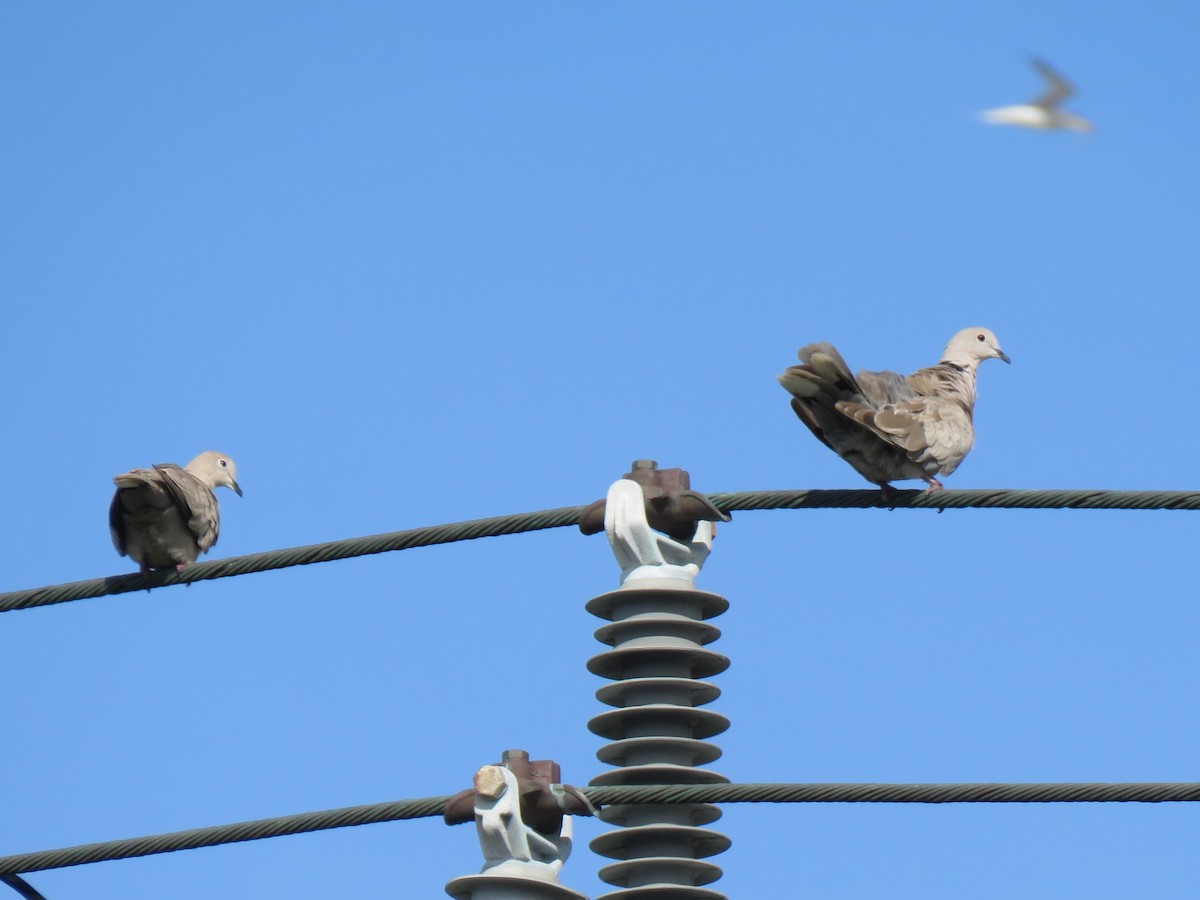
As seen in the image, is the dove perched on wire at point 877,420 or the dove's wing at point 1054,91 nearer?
the dove perched on wire at point 877,420

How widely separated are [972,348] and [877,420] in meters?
2.89

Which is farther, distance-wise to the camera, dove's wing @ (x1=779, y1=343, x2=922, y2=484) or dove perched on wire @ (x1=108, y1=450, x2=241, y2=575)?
dove perched on wire @ (x1=108, y1=450, x2=241, y2=575)

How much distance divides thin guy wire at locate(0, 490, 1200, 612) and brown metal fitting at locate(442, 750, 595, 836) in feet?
3.48

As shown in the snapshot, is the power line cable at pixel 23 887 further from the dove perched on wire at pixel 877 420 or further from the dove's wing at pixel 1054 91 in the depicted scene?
the dove's wing at pixel 1054 91

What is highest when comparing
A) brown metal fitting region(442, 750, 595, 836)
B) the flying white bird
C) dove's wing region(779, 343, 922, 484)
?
the flying white bird

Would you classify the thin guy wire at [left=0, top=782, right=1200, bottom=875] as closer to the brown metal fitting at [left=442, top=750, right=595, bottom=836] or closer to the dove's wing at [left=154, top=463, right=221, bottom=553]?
the brown metal fitting at [left=442, top=750, right=595, bottom=836]

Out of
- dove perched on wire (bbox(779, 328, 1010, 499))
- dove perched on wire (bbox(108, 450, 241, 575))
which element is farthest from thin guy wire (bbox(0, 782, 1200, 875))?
dove perched on wire (bbox(108, 450, 241, 575))

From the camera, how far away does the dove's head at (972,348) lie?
11469 millimetres

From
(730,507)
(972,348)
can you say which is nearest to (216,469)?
(972,348)

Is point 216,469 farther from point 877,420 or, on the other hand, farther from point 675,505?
point 675,505

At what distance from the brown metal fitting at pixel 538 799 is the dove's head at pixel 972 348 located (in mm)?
6393

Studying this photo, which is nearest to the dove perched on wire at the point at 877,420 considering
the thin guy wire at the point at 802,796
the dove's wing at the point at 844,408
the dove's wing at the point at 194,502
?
the dove's wing at the point at 844,408

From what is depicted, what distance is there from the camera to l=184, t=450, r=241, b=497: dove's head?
1263 cm

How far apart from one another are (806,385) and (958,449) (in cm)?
143
